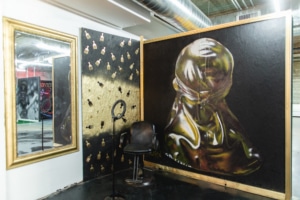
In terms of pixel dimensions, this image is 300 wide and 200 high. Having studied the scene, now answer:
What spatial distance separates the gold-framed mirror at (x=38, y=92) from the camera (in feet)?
7.98

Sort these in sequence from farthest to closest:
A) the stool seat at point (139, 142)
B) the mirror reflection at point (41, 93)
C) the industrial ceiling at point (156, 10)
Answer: the stool seat at point (139, 142) → the industrial ceiling at point (156, 10) → the mirror reflection at point (41, 93)

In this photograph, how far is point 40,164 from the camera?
108 inches

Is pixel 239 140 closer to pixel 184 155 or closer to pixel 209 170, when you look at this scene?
pixel 209 170

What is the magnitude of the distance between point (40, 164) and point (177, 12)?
300 cm

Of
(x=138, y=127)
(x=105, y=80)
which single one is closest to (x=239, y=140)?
(x=138, y=127)

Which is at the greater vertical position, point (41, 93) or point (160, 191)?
point (41, 93)

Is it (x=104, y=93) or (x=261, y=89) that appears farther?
(x=104, y=93)

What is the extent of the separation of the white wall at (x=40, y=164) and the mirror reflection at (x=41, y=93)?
7.7 inches

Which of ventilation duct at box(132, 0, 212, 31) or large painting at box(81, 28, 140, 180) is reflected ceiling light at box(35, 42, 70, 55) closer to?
large painting at box(81, 28, 140, 180)

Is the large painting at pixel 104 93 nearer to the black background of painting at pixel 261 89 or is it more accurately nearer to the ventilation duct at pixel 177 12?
the ventilation duct at pixel 177 12

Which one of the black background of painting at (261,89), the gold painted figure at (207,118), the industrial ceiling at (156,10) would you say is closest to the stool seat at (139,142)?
the gold painted figure at (207,118)

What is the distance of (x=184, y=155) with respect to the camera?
3.50 metres

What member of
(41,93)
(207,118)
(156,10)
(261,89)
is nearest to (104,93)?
(41,93)

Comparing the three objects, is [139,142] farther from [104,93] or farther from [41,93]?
[41,93]
